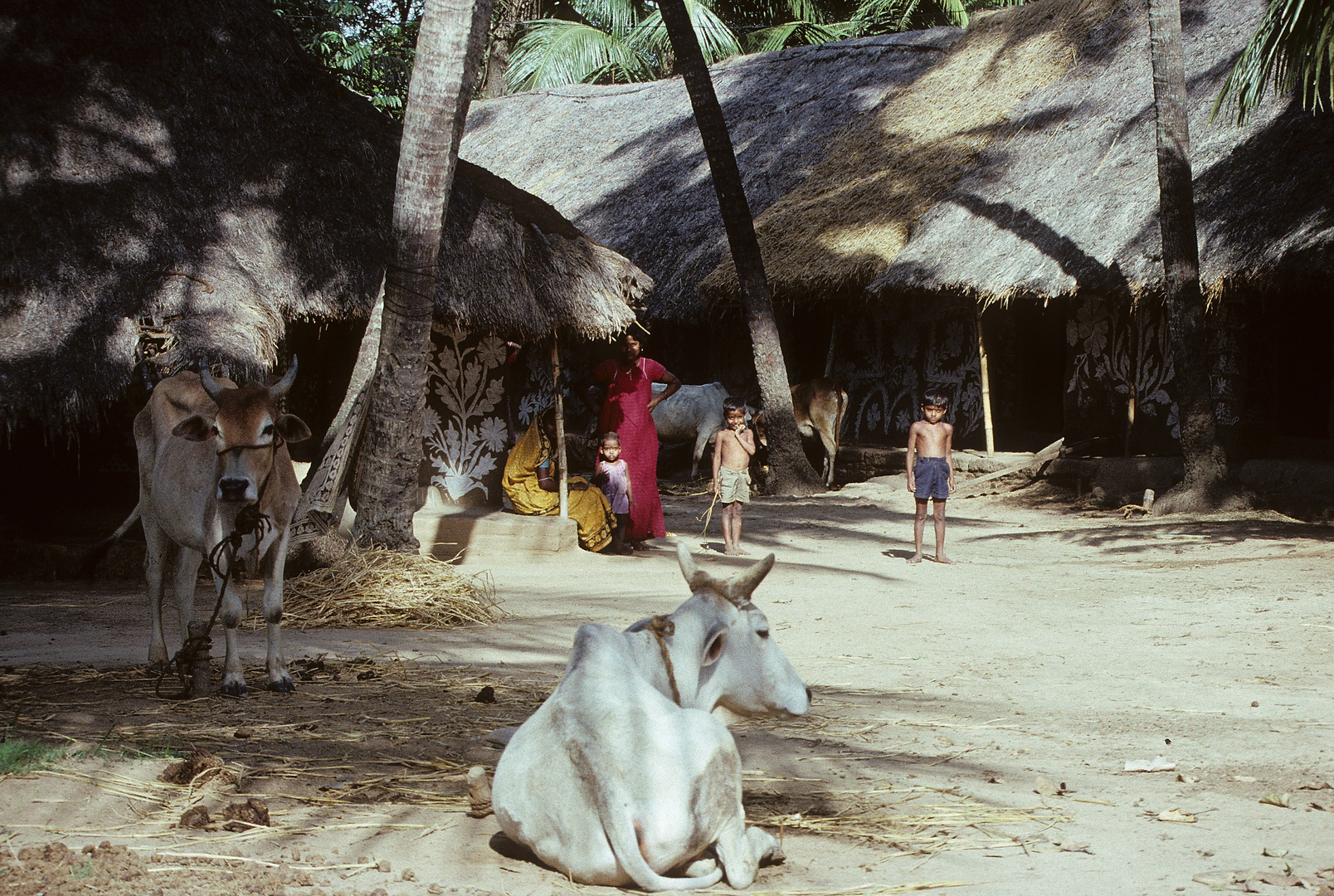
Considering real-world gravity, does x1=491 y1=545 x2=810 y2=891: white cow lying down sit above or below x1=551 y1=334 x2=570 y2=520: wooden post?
below

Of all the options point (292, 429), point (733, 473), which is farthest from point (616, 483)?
point (292, 429)

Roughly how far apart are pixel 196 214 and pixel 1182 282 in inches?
343

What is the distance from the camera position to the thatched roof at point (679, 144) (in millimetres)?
17984

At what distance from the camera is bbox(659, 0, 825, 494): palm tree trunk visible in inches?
520

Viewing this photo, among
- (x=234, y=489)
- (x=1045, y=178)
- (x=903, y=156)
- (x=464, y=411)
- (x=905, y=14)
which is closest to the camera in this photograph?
(x=234, y=489)

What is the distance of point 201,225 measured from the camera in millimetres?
9148

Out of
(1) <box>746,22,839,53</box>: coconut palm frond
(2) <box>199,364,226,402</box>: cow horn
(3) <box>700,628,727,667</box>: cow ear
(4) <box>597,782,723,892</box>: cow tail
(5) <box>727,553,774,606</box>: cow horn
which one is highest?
(1) <box>746,22,839,53</box>: coconut palm frond

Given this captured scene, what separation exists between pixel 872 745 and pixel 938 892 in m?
1.51

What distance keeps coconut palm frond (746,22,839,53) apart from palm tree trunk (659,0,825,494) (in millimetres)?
16820

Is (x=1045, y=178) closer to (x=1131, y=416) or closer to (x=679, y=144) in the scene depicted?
(x=1131, y=416)

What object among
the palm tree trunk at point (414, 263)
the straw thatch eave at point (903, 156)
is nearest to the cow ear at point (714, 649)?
the palm tree trunk at point (414, 263)

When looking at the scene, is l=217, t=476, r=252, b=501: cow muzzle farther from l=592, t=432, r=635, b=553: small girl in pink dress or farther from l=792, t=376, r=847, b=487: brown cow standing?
l=792, t=376, r=847, b=487: brown cow standing

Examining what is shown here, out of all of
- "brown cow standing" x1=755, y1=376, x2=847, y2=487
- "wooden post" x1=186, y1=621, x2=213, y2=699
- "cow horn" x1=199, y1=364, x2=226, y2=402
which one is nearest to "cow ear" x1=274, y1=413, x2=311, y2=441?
"cow horn" x1=199, y1=364, x2=226, y2=402

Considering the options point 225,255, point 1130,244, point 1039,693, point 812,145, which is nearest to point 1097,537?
point 1130,244
